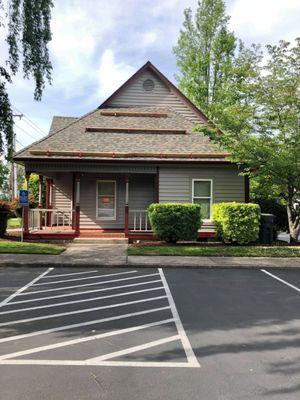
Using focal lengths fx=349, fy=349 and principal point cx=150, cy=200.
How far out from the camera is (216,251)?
1213cm

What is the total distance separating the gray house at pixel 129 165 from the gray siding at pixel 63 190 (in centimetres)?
5

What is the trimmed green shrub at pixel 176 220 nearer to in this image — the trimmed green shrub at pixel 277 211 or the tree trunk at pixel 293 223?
the tree trunk at pixel 293 223

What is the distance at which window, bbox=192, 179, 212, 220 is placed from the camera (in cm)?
1535

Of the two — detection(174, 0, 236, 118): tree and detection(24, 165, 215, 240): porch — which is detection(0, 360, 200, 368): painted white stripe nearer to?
detection(24, 165, 215, 240): porch

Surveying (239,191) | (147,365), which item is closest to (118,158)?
(239,191)

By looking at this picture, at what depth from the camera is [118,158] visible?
14.6 m

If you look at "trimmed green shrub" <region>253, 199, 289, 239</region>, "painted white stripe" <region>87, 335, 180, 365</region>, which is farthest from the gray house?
"painted white stripe" <region>87, 335, 180, 365</region>

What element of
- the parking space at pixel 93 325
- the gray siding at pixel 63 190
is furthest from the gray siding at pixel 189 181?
the parking space at pixel 93 325

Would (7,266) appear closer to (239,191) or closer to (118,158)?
(118,158)

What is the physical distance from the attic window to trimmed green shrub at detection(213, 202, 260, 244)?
792cm

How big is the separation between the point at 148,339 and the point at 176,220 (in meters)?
8.54

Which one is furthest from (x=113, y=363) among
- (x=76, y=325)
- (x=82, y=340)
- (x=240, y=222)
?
(x=240, y=222)

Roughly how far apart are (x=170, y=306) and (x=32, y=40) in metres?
8.83

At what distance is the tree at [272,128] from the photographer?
13211mm
